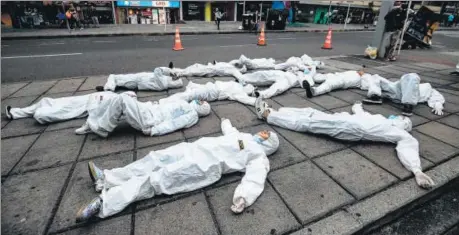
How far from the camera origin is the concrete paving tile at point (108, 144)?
8.31ft

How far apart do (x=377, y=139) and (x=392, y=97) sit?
1756 mm

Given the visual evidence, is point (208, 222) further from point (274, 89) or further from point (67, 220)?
point (274, 89)

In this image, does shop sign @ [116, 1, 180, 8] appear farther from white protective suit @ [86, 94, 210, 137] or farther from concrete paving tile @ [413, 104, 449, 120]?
concrete paving tile @ [413, 104, 449, 120]

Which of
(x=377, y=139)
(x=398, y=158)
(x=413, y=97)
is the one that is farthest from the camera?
(x=413, y=97)

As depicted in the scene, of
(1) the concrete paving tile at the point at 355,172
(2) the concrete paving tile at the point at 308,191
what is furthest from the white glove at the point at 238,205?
(1) the concrete paving tile at the point at 355,172

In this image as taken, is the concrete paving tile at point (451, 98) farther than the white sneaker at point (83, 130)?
Yes

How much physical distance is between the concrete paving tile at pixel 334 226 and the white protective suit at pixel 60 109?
2.57 metres

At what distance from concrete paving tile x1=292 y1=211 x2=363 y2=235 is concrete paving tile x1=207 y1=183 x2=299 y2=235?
4.0 inches

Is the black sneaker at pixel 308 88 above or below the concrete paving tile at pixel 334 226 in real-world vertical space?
above

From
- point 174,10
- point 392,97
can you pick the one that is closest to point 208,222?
point 392,97

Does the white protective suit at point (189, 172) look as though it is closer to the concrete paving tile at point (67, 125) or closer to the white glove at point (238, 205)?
the white glove at point (238, 205)

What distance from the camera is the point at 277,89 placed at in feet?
A: 13.9

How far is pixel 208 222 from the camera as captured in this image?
1.74m

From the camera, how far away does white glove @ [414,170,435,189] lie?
6.75 ft
